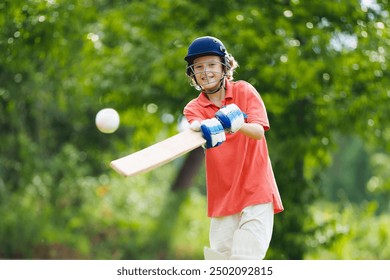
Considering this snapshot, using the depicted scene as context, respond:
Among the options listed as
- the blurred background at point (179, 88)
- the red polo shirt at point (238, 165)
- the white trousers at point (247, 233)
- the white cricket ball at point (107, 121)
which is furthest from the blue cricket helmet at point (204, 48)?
the blurred background at point (179, 88)

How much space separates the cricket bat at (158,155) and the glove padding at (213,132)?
0.04 m

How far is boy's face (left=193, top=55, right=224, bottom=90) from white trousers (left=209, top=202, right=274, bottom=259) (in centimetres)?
82

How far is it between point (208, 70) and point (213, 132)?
492mm

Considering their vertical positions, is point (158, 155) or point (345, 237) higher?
point (158, 155)

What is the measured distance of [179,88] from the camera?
690 centimetres

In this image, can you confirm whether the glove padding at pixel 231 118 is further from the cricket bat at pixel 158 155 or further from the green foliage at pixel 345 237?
the green foliage at pixel 345 237

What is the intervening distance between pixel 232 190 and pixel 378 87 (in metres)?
3.56

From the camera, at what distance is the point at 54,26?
609cm

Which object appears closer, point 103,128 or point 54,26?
point 103,128

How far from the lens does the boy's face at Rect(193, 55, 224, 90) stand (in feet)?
12.6

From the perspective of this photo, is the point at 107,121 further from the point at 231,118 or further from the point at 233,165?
the point at 231,118

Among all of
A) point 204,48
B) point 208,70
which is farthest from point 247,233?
point 204,48
